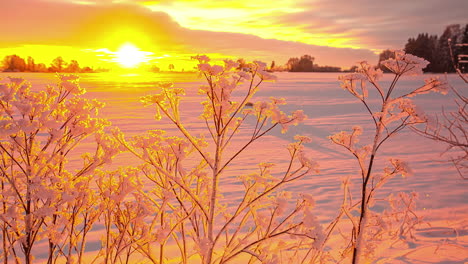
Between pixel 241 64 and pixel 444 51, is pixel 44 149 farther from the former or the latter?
pixel 444 51

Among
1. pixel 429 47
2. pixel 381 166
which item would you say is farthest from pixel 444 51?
pixel 381 166

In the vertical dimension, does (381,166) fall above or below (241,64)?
below

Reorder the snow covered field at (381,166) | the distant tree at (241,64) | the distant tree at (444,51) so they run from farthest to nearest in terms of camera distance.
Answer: the distant tree at (444,51), the snow covered field at (381,166), the distant tree at (241,64)

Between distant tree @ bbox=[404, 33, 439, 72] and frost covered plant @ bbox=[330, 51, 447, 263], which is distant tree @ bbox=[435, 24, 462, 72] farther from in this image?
frost covered plant @ bbox=[330, 51, 447, 263]

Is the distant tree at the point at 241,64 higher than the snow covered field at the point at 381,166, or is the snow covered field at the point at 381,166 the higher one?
the distant tree at the point at 241,64

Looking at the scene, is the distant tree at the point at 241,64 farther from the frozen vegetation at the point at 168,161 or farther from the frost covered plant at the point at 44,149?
the frost covered plant at the point at 44,149

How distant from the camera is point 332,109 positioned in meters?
24.1

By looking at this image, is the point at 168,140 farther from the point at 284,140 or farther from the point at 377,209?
the point at 284,140

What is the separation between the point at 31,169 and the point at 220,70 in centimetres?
149

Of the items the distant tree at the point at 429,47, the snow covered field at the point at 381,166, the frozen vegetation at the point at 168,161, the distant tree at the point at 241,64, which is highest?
the distant tree at the point at 429,47

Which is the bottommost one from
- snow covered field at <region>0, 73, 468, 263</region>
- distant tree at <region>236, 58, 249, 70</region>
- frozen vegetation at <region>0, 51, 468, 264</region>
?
snow covered field at <region>0, 73, 468, 263</region>

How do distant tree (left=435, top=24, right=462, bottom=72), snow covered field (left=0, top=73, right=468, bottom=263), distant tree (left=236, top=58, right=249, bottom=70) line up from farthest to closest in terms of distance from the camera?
distant tree (left=435, top=24, right=462, bottom=72)
snow covered field (left=0, top=73, right=468, bottom=263)
distant tree (left=236, top=58, right=249, bottom=70)

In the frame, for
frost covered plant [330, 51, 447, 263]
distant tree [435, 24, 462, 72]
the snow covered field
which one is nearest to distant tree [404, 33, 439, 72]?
distant tree [435, 24, 462, 72]

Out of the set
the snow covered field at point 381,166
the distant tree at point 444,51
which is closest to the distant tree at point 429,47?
the distant tree at point 444,51
